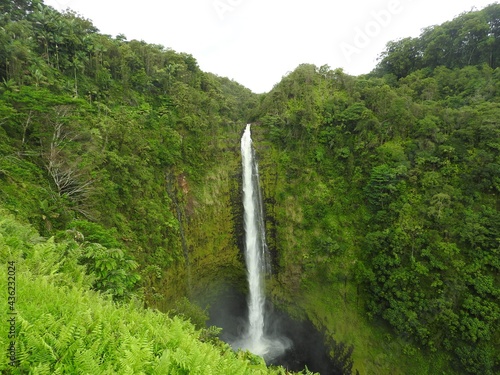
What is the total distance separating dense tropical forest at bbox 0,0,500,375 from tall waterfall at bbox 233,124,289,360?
0.75 m

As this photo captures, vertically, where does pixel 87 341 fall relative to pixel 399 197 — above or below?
below

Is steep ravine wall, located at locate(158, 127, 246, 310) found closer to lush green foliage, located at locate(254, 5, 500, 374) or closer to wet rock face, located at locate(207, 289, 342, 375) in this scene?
wet rock face, located at locate(207, 289, 342, 375)

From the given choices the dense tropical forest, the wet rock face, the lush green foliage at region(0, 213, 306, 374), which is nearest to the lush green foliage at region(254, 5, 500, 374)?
the dense tropical forest

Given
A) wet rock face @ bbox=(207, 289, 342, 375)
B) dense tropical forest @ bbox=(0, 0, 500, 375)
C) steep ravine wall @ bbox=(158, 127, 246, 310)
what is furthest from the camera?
steep ravine wall @ bbox=(158, 127, 246, 310)

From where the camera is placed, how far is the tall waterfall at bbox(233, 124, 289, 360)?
19250 mm

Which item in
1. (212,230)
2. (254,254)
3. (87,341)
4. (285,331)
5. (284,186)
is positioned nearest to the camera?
(87,341)

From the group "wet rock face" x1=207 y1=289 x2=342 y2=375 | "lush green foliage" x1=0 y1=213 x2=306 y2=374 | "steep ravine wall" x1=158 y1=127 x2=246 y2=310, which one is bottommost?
"wet rock face" x1=207 y1=289 x2=342 y2=375

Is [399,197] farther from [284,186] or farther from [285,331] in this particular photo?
[285,331]

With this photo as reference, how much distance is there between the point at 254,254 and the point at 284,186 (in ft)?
20.8

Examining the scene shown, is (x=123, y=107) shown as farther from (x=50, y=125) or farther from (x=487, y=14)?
(x=487, y=14)

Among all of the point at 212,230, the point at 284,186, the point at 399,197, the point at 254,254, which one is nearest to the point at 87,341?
the point at 212,230

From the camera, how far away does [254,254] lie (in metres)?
21.1

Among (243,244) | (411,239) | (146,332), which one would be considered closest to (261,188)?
(243,244)

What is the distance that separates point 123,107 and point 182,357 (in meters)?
19.1
